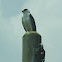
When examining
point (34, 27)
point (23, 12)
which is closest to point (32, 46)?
point (34, 27)

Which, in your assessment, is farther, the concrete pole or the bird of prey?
the bird of prey

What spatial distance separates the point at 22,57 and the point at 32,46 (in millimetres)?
943

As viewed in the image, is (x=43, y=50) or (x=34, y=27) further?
(x=34, y=27)

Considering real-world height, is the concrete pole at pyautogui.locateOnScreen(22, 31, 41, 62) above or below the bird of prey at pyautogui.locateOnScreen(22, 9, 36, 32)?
below

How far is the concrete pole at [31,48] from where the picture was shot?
1622cm

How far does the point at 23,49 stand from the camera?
16609mm

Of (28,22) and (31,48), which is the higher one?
(28,22)

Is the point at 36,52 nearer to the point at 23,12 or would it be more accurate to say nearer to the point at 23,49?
the point at 23,49

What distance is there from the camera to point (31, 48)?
1631 cm

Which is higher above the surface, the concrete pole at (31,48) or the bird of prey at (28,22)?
the bird of prey at (28,22)

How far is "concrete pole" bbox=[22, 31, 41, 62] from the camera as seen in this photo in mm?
16219

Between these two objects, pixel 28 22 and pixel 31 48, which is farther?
pixel 28 22

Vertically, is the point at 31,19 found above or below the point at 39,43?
above

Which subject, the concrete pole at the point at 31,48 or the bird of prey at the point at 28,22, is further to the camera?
the bird of prey at the point at 28,22
